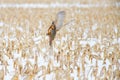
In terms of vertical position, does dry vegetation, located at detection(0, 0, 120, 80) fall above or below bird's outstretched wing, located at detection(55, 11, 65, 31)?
below

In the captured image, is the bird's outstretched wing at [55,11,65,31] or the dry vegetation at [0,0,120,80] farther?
the bird's outstretched wing at [55,11,65,31]

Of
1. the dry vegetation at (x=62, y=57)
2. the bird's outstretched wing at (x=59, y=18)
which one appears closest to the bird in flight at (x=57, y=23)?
the bird's outstretched wing at (x=59, y=18)

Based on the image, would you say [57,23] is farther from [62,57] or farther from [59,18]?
[62,57]

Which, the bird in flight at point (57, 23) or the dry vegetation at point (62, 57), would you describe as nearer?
the dry vegetation at point (62, 57)

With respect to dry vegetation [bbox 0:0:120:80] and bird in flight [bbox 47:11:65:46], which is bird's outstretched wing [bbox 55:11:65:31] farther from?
dry vegetation [bbox 0:0:120:80]

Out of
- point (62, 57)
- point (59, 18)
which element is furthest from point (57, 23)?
point (62, 57)

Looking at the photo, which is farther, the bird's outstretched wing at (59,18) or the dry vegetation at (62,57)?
the bird's outstretched wing at (59,18)

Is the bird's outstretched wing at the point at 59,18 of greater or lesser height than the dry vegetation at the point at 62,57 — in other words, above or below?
above

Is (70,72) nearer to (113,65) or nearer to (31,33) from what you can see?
(113,65)

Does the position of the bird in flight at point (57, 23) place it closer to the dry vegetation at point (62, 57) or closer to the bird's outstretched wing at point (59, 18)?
the bird's outstretched wing at point (59, 18)

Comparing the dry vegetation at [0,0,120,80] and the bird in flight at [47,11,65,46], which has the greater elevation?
the bird in flight at [47,11,65,46]

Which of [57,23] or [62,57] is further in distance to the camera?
[62,57]

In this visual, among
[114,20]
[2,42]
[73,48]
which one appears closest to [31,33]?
[2,42]

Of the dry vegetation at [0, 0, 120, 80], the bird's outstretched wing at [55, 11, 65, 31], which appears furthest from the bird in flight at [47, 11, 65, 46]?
the dry vegetation at [0, 0, 120, 80]
